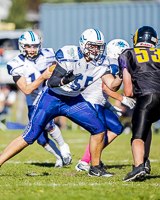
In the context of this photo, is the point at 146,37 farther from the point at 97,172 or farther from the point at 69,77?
the point at 97,172

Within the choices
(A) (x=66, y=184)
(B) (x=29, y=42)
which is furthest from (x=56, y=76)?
(B) (x=29, y=42)

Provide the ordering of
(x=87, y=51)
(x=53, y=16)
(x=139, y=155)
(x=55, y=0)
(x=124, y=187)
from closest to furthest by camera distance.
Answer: (x=124, y=187) < (x=139, y=155) < (x=87, y=51) < (x=53, y=16) < (x=55, y=0)

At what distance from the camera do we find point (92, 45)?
485 centimetres

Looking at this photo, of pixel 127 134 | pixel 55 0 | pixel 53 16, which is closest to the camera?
pixel 127 134

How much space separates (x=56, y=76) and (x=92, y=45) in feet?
1.72

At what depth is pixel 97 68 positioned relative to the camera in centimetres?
498

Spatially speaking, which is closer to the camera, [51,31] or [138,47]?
[138,47]

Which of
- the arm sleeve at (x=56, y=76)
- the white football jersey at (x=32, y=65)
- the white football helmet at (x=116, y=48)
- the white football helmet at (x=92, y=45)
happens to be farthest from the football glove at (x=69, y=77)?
the white football helmet at (x=116, y=48)

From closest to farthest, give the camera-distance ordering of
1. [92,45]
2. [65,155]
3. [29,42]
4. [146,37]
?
1. [146,37]
2. [92,45]
3. [29,42]
4. [65,155]

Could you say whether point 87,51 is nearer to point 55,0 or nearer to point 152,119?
point 152,119

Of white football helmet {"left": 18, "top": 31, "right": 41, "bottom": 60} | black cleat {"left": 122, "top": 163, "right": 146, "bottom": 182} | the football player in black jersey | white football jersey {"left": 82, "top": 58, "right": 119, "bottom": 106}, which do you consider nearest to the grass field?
black cleat {"left": 122, "top": 163, "right": 146, "bottom": 182}

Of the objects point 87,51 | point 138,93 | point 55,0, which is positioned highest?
point 87,51

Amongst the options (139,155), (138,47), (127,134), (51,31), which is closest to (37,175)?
(139,155)

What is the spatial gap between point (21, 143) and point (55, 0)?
136 feet
